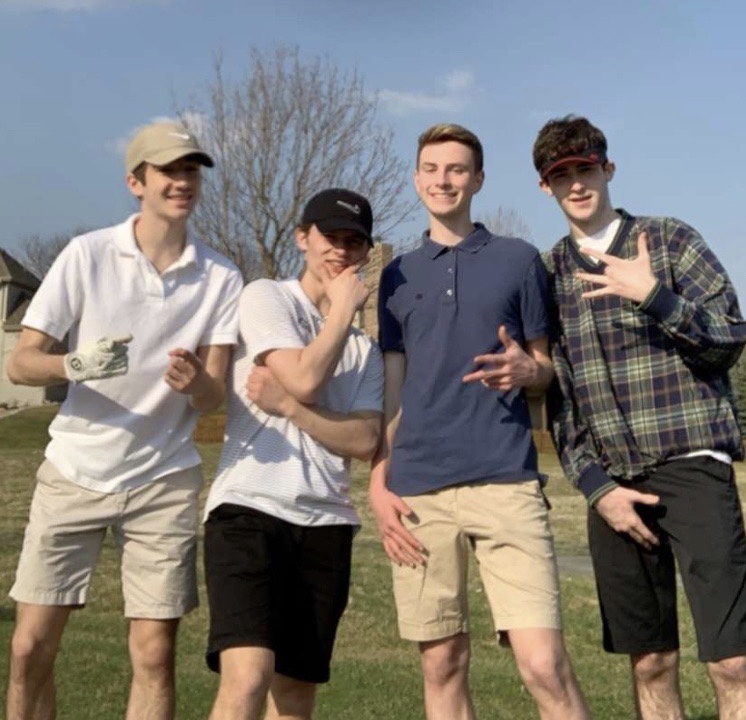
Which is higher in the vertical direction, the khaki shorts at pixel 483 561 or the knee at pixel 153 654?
the khaki shorts at pixel 483 561

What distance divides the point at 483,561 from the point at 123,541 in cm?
125

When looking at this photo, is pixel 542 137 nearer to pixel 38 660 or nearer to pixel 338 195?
pixel 338 195

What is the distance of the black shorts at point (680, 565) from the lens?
3.86 m

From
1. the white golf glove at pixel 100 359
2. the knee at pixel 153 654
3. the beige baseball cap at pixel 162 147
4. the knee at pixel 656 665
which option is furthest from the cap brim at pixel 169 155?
the knee at pixel 656 665

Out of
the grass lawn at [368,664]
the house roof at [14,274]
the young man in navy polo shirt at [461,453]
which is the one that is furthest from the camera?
the house roof at [14,274]

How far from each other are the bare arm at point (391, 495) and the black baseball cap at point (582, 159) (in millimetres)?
865

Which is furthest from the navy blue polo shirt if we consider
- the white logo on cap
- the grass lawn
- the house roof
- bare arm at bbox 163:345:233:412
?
the house roof

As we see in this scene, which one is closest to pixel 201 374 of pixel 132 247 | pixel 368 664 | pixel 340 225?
pixel 132 247

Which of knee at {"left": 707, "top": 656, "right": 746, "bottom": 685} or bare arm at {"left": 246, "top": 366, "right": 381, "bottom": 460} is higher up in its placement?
Result: bare arm at {"left": 246, "top": 366, "right": 381, "bottom": 460}

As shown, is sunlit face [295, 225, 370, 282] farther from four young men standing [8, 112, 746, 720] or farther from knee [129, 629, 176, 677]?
knee [129, 629, 176, 677]

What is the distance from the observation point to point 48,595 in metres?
3.85

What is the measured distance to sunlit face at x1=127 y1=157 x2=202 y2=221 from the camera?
3822 millimetres

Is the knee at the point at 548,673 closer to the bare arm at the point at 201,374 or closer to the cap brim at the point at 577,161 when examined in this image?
the bare arm at the point at 201,374

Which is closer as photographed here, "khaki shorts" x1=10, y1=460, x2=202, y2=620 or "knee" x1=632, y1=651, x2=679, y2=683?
"khaki shorts" x1=10, y1=460, x2=202, y2=620
